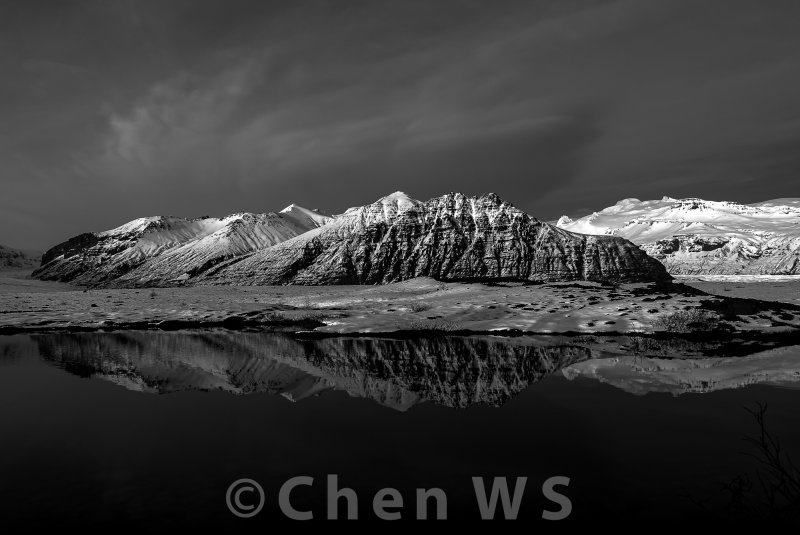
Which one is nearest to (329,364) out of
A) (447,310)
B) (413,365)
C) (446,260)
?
(413,365)

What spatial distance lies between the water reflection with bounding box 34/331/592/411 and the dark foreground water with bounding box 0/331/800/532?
23 centimetres

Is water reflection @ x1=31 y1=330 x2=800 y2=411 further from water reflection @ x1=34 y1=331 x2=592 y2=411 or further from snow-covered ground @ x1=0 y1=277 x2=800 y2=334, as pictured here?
snow-covered ground @ x1=0 y1=277 x2=800 y2=334

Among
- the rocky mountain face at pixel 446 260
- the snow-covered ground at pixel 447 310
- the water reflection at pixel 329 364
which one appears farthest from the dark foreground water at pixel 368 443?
the rocky mountain face at pixel 446 260

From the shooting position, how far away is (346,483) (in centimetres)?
1073

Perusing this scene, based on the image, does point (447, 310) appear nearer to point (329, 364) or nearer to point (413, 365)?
point (413, 365)

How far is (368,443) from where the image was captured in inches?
520

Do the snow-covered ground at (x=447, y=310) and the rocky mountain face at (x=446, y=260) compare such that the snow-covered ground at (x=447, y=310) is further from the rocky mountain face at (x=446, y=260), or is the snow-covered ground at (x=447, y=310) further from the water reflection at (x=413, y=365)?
the rocky mountain face at (x=446, y=260)

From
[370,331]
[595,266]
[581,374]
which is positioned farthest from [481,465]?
[595,266]

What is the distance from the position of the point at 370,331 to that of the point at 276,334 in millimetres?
8217

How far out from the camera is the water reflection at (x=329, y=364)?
20203 mm

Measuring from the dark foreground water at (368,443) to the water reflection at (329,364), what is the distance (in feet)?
0.75

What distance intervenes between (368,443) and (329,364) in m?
13.7

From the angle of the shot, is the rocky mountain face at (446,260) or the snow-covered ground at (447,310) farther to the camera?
the rocky mountain face at (446,260)

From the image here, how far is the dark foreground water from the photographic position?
957cm
